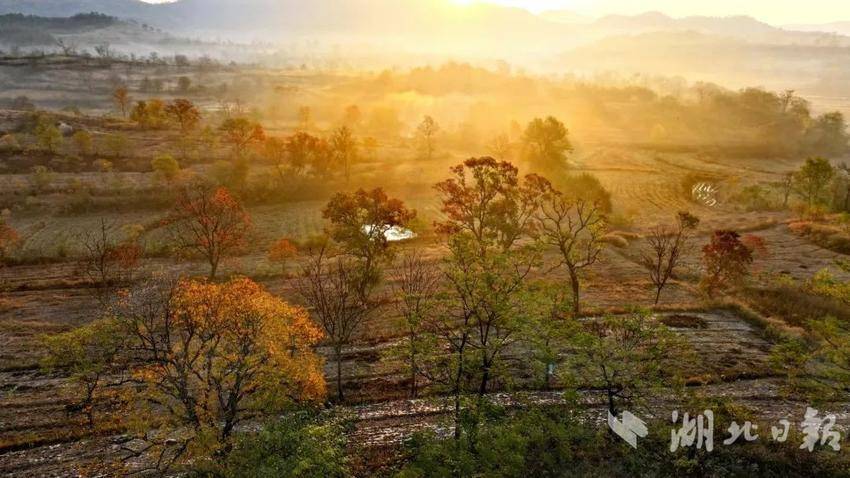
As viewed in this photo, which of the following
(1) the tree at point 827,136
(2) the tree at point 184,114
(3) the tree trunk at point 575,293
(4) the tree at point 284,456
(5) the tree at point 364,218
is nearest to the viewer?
(4) the tree at point 284,456

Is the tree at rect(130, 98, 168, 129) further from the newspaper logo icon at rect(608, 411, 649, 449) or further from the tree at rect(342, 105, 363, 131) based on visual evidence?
the newspaper logo icon at rect(608, 411, 649, 449)

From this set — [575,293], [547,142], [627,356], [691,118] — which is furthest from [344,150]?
[691,118]

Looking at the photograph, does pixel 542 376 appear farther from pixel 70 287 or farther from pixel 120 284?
pixel 70 287

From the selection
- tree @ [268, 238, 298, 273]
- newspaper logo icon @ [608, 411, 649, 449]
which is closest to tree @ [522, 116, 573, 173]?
tree @ [268, 238, 298, 273]

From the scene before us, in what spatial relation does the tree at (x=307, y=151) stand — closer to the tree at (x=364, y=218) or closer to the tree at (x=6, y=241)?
the tree at (x=6, y=241)

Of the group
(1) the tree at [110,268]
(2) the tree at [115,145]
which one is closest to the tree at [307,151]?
(2) the tree at [115,145]

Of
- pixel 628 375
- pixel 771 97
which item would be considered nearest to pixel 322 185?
pixel 628 375
